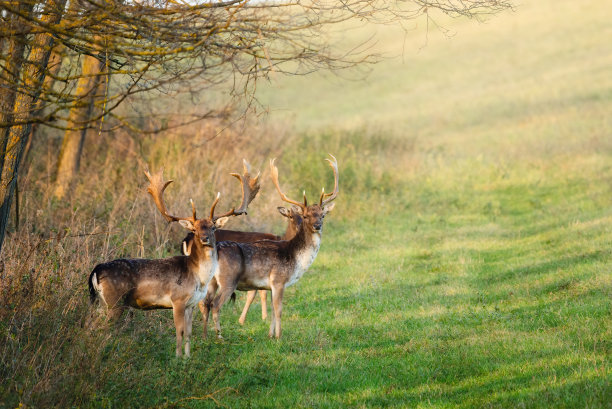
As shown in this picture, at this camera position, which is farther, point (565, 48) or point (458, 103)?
point (565, 48)

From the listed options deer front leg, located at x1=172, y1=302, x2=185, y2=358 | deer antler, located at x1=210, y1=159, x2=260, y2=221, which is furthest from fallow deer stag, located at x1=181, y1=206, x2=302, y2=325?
deer front leg, located at x1=172, y1=302, x2=185, y2=358

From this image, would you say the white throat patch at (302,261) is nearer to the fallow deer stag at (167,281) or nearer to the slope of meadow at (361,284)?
the slope of meadow at (361,284)

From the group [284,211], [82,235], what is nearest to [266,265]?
[284,211]

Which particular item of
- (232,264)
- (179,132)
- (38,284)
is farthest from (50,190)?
(38,284)

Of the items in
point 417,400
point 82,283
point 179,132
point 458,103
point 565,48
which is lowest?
point 417,400

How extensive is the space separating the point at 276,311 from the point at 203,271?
1406mm

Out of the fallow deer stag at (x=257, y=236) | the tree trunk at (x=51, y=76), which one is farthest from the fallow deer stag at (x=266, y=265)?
the tree trunk at (x=51, y=76)

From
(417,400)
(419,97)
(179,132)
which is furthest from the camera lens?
(419,97)

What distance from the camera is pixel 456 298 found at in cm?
1172

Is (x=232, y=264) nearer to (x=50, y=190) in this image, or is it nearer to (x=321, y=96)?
(x=50, y=190)

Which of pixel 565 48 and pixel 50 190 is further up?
pixel 565 48

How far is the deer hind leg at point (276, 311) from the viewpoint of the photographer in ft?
33.0

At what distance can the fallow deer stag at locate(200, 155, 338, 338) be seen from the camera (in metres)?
10.2

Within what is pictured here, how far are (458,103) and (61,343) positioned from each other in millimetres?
45103
